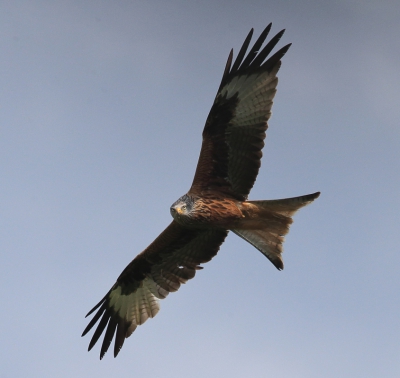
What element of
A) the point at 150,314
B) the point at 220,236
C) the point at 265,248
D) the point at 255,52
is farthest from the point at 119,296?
the point at 255,52

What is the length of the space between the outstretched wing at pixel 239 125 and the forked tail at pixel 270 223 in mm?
314

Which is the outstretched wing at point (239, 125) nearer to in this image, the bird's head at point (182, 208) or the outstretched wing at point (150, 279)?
the bird's head at point (182, 208)

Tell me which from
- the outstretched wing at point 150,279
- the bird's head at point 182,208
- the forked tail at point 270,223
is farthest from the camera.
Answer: the outstretched wing at point 150,279

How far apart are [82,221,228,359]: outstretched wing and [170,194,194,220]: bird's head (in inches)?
38.5

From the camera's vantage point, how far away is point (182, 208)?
32.7 ft

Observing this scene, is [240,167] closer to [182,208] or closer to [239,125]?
[239,125]

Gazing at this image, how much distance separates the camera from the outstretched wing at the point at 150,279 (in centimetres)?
1111

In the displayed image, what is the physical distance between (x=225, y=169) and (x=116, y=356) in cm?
362

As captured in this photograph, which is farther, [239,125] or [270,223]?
[270,223]

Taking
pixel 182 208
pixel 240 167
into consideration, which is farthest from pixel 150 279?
pixel 240 167

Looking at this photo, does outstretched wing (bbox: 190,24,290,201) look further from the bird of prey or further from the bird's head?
the bird's head

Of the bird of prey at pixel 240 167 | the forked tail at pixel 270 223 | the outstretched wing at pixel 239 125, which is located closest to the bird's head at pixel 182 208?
the bird of prey at pixel 240 167

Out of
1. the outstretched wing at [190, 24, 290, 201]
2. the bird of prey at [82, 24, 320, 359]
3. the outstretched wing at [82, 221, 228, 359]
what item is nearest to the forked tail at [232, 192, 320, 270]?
the bird of prey at [82, 24, 320, 359]

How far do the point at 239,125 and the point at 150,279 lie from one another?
10.3 feet
